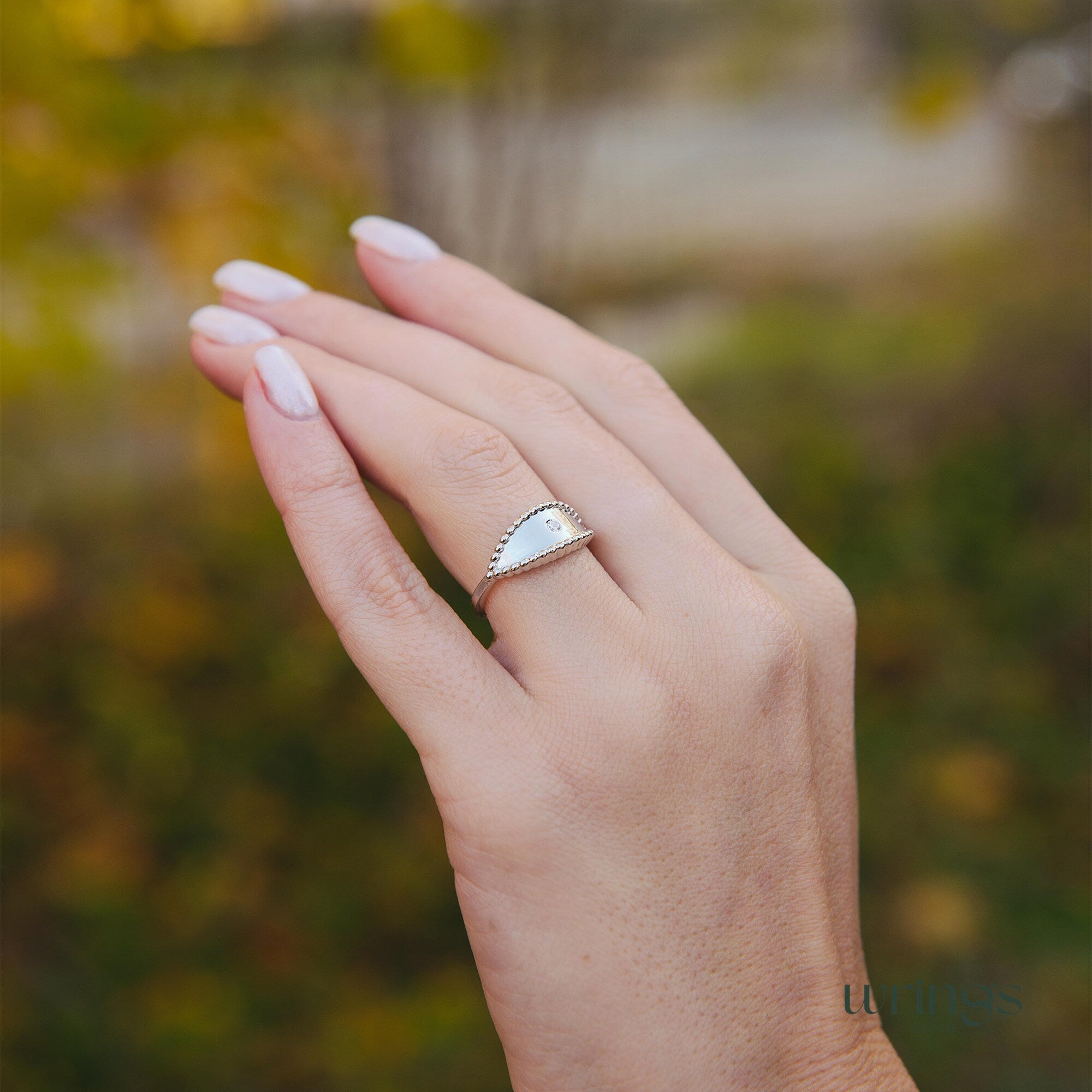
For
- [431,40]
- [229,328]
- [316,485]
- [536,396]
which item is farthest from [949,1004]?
[431,40]

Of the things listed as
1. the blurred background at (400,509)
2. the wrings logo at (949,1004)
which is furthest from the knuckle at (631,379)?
the wrings logo at (949,1004)

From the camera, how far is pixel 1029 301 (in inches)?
161

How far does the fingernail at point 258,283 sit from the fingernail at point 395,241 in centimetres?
12

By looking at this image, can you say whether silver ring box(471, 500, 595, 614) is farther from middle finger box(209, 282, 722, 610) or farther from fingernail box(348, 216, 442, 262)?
fingernail box(348, 216, 442, 262)

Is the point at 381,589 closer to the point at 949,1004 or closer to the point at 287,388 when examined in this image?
the point at 287,388

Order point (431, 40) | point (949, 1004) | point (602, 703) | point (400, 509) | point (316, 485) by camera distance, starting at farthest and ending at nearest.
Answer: point (400, 509), point (949, 1004), point (431, 40), point (316, 485), point (602, 703)

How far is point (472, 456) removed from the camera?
1062 millimetres

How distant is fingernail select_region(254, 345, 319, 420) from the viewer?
1.10 metres

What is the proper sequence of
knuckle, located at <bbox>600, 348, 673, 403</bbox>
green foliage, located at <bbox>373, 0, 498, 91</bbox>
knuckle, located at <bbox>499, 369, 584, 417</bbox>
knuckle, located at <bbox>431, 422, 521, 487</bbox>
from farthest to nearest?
green foliage, located at <bbox>373, 0, 498, 91</bbox>, knuckle, located at <bbox>600, 348, 673, 403</bbox>, knuckle, located at <bbox>499, 369, 584, 417</bbox>, knuckle, located at <bbox>431, 422, 521, 487</bbox>

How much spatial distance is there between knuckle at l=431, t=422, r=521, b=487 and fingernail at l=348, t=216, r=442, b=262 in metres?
0.41

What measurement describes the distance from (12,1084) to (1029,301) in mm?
4523

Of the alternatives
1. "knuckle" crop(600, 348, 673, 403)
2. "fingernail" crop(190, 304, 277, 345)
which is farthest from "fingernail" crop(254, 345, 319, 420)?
"knuckle" crop(600, 348, 673, 403)

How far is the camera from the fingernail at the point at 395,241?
4.47 ft

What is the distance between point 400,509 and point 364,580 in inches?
79.7
